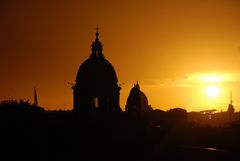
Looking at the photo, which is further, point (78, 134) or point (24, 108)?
point (24, 108)

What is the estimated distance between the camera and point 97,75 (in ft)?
225

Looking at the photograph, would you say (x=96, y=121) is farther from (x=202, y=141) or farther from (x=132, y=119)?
(x=202, y=141)

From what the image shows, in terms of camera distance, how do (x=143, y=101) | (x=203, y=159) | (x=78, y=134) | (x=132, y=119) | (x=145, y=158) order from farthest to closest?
(x=143, y=101), (x=132, y=119), (x=78, y=134), (x=145, y=158), (x=203, y=159)

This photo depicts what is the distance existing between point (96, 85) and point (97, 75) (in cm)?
137

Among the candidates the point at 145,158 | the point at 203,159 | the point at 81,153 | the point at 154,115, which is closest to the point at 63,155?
the point at 81,153

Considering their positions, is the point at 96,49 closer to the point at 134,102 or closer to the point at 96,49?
the point at 96,49

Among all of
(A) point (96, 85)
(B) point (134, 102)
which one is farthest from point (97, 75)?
(B) point (134, 102)

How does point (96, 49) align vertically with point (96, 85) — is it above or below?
above

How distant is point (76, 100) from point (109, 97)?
12.6 feet

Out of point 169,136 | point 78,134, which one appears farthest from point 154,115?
point 78,134

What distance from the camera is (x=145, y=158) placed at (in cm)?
5125

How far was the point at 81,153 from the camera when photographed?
5259 centimetres

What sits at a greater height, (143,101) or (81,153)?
(143,101)

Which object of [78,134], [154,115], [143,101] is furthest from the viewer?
[143,101]
